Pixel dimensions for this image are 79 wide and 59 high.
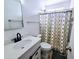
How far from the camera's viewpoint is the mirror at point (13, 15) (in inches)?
68.0

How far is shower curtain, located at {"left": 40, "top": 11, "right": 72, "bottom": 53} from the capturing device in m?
2.77

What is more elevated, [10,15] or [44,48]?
[10,15]

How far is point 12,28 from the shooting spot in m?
1.92

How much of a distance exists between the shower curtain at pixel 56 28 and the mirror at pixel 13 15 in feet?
3.92

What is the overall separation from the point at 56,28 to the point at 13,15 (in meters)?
1.59

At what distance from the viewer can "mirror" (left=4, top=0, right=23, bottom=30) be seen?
1.73m

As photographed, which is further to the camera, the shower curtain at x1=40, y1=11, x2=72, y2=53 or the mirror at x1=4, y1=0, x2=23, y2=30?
the shower curtain at x1=40, y1=11, x2=72, y2=53

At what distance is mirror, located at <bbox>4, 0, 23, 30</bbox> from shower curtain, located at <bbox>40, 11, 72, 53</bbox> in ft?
3.92

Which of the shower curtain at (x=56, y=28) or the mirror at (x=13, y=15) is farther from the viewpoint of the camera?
the shower curtain at (x=56, y=28)

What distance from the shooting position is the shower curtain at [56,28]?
2.77m
